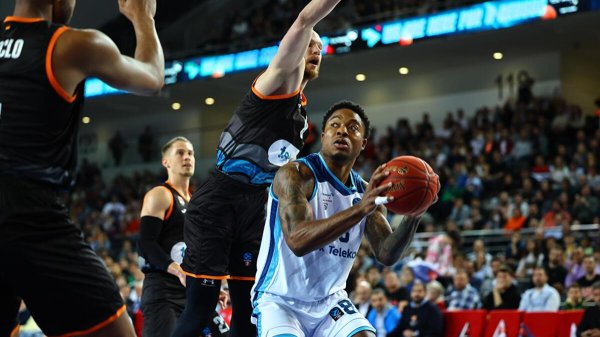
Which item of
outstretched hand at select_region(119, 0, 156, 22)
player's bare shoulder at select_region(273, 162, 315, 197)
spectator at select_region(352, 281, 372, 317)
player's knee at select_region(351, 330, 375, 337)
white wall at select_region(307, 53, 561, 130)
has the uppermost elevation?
white wall at select_region(307, 53, 561, 130)

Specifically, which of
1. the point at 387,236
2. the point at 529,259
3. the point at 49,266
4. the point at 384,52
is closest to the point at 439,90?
the point at 384,52

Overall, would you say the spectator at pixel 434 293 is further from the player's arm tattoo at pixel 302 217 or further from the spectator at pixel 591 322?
the player's arm tattoo at pixel 302 217

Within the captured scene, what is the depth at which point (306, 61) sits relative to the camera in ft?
21.0

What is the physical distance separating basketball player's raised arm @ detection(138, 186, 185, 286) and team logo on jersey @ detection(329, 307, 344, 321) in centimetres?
205

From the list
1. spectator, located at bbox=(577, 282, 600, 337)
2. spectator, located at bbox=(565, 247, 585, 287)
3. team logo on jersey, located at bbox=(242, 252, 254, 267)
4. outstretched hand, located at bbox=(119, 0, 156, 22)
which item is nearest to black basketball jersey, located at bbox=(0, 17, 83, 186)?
outstretched hand, located at bbox=(119, 0, 156, 22)

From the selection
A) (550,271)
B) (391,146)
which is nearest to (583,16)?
(391,146)

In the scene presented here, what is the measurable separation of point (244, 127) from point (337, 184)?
108 centimetres

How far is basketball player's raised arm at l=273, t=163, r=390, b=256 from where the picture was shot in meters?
4.67

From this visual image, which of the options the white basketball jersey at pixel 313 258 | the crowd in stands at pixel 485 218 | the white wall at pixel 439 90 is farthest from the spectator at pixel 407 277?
the white wall at pixel 439 90

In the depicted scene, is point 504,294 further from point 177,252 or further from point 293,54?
point 293,54

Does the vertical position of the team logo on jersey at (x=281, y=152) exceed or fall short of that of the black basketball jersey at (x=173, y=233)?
it exceeds it

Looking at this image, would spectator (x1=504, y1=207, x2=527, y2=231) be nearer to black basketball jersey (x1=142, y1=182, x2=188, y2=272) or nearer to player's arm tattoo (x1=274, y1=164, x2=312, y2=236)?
black basketball jersey (x1=142, y1=182, x2=188, y2=272)

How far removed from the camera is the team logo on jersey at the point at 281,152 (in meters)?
6.29

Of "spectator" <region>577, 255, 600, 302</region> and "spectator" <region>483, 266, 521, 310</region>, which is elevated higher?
"spectator" <region>577, 255, 600, 302</region>
